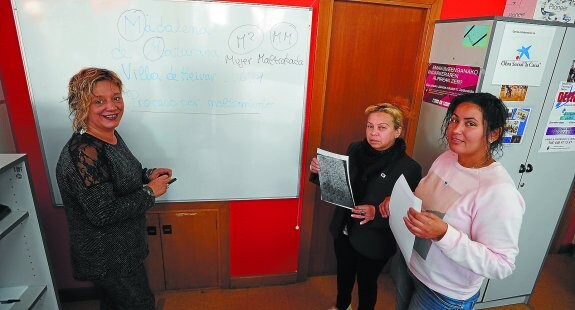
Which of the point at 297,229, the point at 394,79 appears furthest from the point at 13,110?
the point at 394,79

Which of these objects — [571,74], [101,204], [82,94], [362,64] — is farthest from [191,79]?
[571,74]

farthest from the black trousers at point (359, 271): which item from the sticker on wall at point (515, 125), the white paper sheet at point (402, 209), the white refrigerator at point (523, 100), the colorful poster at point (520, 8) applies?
the colorful poster at point (520, 8)

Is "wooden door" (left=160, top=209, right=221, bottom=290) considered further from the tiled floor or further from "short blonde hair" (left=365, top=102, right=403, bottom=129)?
"short blonde hair" (left=365, top=102, right=403, bottom=129)

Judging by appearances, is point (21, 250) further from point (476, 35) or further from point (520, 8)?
point (520, 8)

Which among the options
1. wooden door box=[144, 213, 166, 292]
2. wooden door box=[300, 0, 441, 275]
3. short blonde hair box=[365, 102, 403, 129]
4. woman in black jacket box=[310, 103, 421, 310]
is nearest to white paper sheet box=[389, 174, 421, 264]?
woman in black jacket box=[310, 103, 421, 310]

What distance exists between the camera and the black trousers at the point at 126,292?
1.45 metres

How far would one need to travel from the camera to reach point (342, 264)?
73.8 inches

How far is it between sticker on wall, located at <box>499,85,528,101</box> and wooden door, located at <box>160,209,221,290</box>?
1821 millimetres

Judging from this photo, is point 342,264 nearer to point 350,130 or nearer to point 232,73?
point 350,130

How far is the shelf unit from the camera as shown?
135 centimetres

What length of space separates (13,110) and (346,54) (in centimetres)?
191

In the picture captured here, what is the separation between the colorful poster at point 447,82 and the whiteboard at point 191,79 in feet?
2.69

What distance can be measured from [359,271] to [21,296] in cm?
166

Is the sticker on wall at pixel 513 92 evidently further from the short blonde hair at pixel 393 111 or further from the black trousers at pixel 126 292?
the black trousers at pixel 126 292
